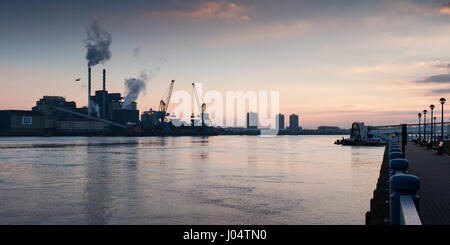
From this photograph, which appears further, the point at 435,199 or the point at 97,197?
the point at 97,197

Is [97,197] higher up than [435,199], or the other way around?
[435,199]

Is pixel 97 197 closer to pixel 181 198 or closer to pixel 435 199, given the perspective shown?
pixel 181 198

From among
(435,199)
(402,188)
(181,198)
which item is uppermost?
(402,188)

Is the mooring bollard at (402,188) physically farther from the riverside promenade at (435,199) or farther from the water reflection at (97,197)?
the water reflection at (97,197)

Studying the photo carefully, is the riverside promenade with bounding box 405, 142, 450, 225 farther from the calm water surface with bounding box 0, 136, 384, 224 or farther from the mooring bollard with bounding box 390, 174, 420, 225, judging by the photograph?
the mooring bollard with bounding box 390, 174, 420, 225

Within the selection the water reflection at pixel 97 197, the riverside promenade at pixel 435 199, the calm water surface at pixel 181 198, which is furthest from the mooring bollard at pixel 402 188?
the water reflection at pixel 97 197

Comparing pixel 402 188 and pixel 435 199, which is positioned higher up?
pixel 402 188

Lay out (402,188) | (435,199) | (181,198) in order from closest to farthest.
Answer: (402,188) < (435,199) < (181,198)

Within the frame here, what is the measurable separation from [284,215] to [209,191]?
9.23 m

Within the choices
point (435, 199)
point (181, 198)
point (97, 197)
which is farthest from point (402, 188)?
point (97, 197)

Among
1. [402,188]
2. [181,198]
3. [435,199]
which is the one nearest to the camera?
[402,188]

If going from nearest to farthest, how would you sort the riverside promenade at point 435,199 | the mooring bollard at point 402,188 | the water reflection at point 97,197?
the mooring bollard at point 402,188, the riverside promenade at point 435,199, the water reflection at point 97,197

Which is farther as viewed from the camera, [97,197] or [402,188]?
[97,197]
